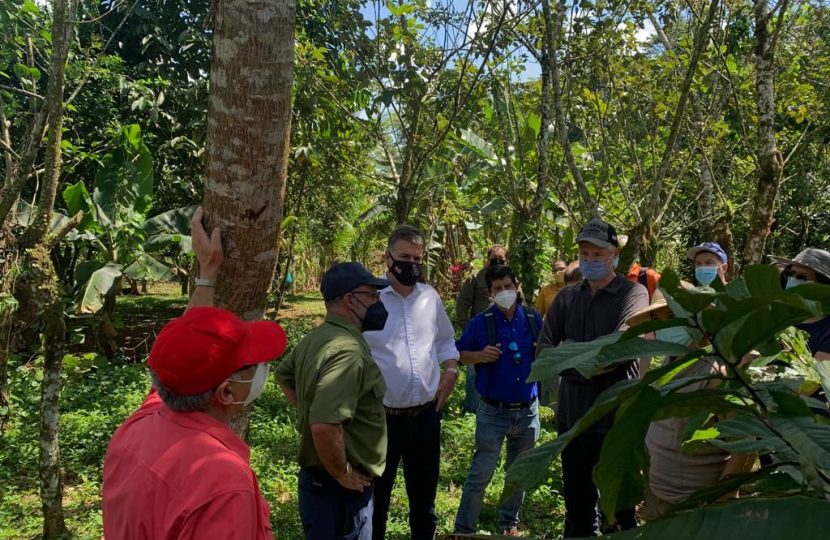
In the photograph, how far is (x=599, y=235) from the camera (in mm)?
3115


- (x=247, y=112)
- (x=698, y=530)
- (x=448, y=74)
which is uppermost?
(x=448, y=74)

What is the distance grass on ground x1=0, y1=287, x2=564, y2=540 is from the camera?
3820mm

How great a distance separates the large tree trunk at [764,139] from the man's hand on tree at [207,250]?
14.3 ft

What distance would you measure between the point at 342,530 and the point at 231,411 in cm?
119

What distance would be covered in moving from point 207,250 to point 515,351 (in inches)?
88.8

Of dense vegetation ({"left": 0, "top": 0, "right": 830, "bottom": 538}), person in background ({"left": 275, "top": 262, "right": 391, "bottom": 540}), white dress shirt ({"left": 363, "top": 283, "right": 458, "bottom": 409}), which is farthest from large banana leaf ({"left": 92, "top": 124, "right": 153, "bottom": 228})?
person in background ({"left": 275, "top": 262, "right": 391, "bottom": 540})

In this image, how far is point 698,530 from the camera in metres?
0.55

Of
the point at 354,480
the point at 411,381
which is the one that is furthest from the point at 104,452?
the point at 354,480

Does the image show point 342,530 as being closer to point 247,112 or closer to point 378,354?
point 378,354

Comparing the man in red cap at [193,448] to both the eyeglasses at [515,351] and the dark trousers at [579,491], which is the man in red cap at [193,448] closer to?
Answer: the dark trousers at [579,491]

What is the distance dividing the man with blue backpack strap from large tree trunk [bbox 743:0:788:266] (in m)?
2.36

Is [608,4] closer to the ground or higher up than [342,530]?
A: higher up

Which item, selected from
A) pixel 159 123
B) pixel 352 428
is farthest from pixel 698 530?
pixel 159 123

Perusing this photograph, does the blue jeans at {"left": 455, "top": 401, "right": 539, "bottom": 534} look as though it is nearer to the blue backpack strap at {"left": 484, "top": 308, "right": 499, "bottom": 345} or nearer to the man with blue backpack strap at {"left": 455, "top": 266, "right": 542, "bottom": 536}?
the man with blue backpack strap at {"left": 455, "top": 266, "right": 542, "bottom": 536}
